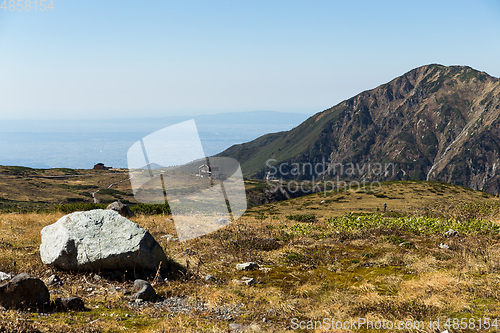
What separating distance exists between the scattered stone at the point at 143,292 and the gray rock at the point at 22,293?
236 centimetres

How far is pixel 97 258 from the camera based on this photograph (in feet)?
35.7

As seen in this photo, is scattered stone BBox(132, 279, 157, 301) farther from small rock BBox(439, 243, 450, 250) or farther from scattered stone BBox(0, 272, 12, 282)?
small rock BBox(439, 243, 450, 250)

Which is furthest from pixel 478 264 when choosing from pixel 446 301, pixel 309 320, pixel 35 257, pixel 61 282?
pixel 35 257

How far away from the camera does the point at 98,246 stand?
11.1 m

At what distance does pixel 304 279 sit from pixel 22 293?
8249 millimetres

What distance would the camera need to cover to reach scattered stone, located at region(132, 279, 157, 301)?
9.41 metres

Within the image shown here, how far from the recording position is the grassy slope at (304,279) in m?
7.68

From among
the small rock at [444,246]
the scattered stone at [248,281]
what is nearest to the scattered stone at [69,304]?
the scattered stone at [248,281]

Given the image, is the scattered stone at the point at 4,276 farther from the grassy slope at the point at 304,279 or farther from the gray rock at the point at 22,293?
the gray rock at the point at 22,293

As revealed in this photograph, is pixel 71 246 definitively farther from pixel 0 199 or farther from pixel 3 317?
pixel 0 199

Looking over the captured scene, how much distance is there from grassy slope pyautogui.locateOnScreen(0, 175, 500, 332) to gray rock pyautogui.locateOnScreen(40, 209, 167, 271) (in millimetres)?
540

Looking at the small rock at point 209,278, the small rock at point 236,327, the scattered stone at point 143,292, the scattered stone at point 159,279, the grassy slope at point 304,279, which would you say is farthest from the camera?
the small rock at point 209,278

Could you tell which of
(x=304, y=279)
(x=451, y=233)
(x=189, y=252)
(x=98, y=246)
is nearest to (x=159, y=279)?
(x=98, y=246)

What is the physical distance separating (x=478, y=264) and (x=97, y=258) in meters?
12.9
